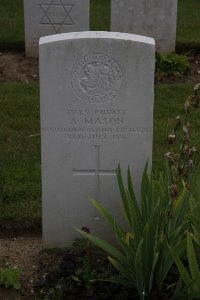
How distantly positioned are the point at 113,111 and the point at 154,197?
0.62 m

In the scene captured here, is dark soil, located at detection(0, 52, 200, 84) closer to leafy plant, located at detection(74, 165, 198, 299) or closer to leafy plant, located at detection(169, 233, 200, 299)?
leafy plant, located at detection(74, 165, 198, 299)

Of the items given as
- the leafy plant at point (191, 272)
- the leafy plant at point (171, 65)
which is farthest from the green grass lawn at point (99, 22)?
the leafy plant at point (191, 272)

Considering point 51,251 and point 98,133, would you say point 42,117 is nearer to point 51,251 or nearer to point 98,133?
point 98,133

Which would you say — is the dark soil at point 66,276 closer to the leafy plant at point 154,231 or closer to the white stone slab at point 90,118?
→ the leafy plant at point 154,231

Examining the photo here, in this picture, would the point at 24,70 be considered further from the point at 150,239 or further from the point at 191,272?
the point at 191,272

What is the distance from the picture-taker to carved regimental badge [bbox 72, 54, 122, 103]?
13.2ft

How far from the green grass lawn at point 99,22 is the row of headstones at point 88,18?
1.75 ft

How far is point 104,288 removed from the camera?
150 inches

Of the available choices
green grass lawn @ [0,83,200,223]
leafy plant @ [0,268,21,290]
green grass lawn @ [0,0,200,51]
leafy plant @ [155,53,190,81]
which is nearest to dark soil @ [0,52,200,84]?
leafy plant @ [155,53,190,81]

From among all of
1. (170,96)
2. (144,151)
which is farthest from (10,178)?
(170,96)

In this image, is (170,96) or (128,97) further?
(170,96)

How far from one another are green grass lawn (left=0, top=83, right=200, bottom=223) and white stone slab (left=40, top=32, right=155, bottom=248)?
629 millimetres

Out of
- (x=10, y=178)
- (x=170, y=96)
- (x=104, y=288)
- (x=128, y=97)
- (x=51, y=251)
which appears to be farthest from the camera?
(x=170, y=96)

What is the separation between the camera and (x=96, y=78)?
4.07 meters
